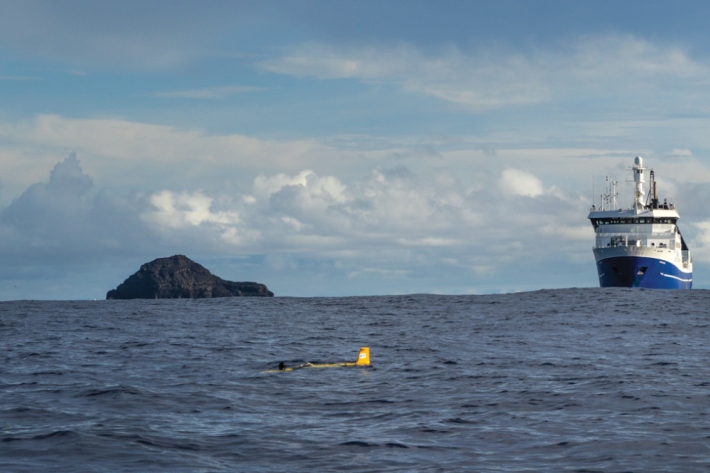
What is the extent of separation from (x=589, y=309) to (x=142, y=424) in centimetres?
5812

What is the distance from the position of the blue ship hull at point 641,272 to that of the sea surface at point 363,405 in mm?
82508

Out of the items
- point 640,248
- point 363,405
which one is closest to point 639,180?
point 640,248

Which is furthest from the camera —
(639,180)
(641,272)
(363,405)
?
(639,180)

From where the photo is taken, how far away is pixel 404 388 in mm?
26031

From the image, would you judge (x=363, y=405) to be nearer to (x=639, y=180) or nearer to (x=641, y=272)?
(x=641, y=272)

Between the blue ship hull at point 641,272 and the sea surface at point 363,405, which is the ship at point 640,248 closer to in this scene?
the blue ship hull at point 641,272

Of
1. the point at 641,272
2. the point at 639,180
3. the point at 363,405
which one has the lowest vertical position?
the point at 363,405

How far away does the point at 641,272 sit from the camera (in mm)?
124250

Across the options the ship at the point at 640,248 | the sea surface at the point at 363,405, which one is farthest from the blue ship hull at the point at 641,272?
the sea surface at the point at 363,405

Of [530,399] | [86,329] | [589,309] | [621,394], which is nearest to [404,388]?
[530,399]

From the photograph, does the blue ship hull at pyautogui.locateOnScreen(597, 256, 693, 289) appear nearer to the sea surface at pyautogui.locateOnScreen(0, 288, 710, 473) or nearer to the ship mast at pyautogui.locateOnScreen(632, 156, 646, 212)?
the ship mast at pyautogui.locateOnScreen(632, 156, 646, 212)

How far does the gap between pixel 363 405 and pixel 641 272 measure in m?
111

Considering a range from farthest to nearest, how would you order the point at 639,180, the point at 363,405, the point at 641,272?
the point at 639,180, the point at 641,272, the point at 363,405

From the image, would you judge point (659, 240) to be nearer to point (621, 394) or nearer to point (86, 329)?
point (86, 329)
